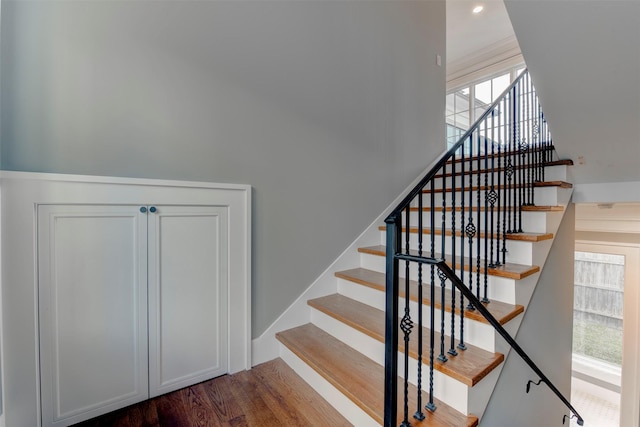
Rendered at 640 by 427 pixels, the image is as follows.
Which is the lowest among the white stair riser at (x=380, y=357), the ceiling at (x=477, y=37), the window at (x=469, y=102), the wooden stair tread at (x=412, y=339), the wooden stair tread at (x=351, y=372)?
the wooden stair tread at (x=351, y=372)

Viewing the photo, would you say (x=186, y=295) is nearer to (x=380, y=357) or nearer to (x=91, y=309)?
(x=91, y=309)

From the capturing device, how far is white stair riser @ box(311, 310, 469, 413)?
4.44 feet

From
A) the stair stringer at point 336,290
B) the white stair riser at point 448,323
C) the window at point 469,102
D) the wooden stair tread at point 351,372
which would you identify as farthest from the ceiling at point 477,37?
the wooden stair tread at point 351,372

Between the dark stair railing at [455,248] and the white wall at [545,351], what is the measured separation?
4.7 inches

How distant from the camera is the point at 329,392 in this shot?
1.67 meters

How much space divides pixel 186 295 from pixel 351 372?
1086 mm

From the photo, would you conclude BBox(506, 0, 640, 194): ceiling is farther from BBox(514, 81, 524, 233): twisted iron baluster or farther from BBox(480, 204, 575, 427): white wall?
BBox(480, 204, 575, 427): white wall

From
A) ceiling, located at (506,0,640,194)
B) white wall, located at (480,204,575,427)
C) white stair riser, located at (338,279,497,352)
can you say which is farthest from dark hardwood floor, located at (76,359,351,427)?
ceiling, located at (506,0,640,194)

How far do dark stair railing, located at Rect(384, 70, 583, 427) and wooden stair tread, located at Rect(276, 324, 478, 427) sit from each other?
0.27 feet

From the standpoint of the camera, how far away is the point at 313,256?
2352mm

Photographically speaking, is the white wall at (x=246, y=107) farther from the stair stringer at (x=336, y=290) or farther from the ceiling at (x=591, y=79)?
the ceiling at (x=591, y=79)

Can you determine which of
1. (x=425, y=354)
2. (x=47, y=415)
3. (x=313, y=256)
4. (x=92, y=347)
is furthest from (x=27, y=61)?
(x=425, y=354)

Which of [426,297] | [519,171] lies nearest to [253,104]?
[426,297]

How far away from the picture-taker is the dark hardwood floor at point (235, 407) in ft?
4.98
